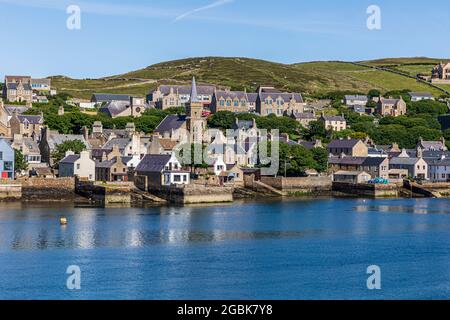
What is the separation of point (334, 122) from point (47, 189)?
184 ft

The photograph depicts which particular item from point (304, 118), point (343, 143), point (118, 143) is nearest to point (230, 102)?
point (304, 118)

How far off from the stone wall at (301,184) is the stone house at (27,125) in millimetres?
25329

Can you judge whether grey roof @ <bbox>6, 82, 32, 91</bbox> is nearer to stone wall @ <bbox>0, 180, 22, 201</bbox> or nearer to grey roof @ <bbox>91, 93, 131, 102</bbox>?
grey roof @ <bbox>91, 93, 131, 102</bbox>

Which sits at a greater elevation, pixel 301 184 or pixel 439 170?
pixel 439 170

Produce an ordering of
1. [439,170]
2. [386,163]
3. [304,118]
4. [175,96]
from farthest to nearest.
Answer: [175,96] < [304,118] < [439,170] < [386,163]

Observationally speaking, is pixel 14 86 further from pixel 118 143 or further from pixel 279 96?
pixel 118 143

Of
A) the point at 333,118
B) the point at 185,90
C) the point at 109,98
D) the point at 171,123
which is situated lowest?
the point at 171,123

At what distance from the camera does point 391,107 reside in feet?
466

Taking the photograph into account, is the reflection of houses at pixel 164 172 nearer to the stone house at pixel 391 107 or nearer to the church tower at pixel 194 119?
the church tower at pixel 194 119

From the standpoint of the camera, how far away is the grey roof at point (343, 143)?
101 metres

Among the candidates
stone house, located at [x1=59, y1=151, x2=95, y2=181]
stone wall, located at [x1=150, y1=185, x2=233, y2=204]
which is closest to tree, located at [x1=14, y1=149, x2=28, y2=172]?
stone house, located at [x1=59, y1=151, x2=95, y2=181]

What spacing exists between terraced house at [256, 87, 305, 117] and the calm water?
63.3 meters

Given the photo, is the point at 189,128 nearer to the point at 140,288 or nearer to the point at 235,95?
the point at 235,95

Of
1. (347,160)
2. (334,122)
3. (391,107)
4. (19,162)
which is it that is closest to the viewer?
(19,162)
